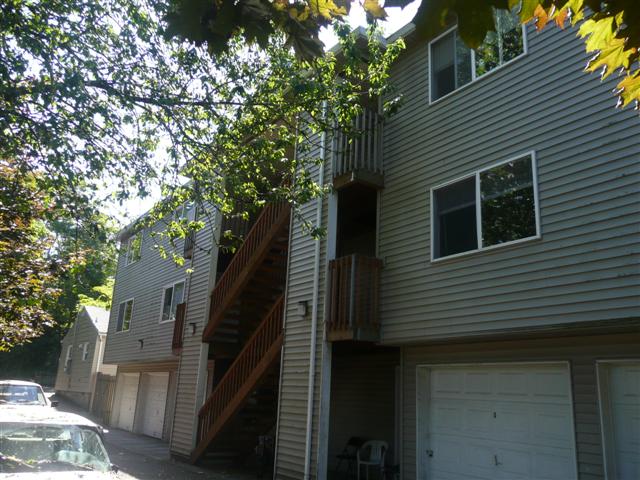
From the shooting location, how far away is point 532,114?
27.5 feet

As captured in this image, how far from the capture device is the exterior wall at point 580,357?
23.2ft

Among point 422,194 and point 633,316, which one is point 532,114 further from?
point 633,316

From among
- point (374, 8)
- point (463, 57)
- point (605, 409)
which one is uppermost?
point (463, 57)

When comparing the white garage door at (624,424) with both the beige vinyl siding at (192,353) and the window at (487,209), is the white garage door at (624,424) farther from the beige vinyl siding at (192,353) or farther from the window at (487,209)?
the beige vinyl siding at (192,353)

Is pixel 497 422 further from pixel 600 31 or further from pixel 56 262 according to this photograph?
pixel 56 262

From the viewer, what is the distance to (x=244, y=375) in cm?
1270

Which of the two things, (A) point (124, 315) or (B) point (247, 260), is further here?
(A) point (124, 315)

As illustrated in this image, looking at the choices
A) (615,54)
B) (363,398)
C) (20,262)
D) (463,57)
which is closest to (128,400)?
(363,398)

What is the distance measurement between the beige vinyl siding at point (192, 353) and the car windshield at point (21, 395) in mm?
4033

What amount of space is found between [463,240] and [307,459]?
16.3 ft

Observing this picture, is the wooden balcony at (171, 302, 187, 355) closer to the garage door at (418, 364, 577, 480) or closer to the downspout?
the downspout

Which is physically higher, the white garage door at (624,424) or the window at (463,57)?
the window at (463,57)

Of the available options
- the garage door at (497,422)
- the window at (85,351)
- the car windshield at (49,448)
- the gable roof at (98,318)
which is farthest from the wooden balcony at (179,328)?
the window at (85,351)

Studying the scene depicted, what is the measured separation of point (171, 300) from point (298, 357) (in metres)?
9.45
